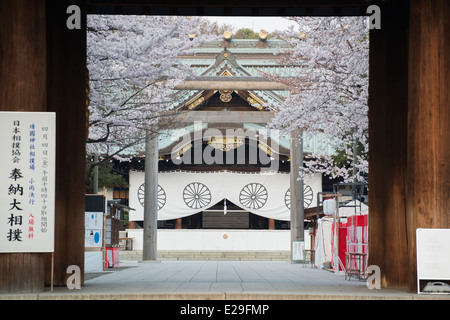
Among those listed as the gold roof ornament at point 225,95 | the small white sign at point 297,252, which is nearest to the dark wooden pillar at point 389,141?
the small white sign at point 297,252

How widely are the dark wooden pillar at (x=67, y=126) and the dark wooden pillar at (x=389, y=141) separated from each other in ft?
14.4

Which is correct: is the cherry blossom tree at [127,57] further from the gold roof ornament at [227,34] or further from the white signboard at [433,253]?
the gold roof ornament at [227,34]

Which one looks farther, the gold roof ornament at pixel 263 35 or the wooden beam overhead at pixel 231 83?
the gold roof ornament at pixel 263 35

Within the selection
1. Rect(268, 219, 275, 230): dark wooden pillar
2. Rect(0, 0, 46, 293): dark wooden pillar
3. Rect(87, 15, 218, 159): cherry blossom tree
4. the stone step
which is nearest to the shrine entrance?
Rect(0, 0, 46, 293): dark wooden pillar

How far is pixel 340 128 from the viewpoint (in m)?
18.6

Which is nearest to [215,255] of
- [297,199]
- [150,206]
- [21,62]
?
[297,199]

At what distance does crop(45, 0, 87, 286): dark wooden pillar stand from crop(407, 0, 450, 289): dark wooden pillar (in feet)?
15.7

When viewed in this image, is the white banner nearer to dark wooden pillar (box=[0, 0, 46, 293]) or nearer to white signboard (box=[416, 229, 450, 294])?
white signboard (box=[416, 229, 450, 294])

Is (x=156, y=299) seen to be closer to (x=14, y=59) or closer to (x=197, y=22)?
(x=14, y=59)

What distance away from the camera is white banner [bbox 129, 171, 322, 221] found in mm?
28172

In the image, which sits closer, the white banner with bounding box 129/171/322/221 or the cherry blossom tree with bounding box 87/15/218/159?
the cherry blossom tree with bounding box 87/15/218/159

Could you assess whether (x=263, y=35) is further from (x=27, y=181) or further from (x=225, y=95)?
(x=27, y=181)

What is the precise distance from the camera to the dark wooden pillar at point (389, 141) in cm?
1044
